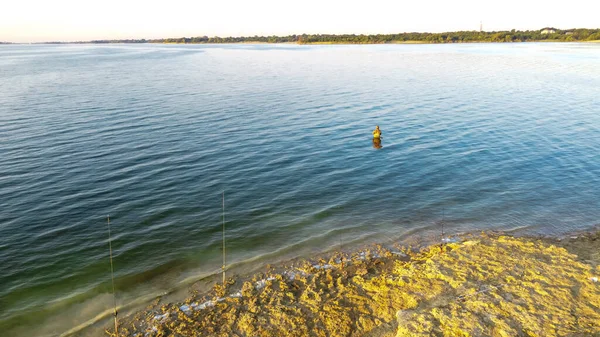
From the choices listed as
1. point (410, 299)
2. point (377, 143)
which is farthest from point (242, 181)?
point (410, 299)

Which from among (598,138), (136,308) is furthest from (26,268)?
(598,138)

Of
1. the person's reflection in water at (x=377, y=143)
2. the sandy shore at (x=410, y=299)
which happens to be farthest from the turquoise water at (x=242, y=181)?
the sandy shore at (x=410, y=299)

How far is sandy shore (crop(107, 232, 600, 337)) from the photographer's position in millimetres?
12562

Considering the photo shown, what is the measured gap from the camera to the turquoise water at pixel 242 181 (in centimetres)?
1791

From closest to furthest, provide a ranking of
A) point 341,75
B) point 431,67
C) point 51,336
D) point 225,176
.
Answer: point 51,336 → point 225,176 → point 341,75 → point 431,67

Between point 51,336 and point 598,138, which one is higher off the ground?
point 598,138

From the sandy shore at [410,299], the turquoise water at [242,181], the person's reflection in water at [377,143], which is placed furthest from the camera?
the person's reflection in water at [377,143]

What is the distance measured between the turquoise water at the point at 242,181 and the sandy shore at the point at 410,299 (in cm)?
223

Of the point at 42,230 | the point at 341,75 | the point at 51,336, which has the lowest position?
the point at 51,336

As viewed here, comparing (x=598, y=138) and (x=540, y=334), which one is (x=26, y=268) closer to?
(x=540, y=334)

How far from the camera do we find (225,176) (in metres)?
28.6

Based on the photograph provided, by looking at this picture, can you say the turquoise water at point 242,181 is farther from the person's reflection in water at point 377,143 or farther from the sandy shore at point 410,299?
the sandy shore at point 410,299

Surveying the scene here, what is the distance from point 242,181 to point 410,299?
1644 centimetres

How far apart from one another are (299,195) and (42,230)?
1488cm
